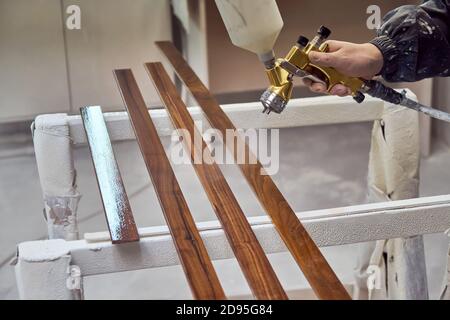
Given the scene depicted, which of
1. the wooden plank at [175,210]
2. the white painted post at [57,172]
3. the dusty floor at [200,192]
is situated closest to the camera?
the wooden plank at [175,210]

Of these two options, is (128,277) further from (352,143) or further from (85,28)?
(352,143)

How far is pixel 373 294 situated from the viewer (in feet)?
4.21

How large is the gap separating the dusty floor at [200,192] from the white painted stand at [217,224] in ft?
1.70

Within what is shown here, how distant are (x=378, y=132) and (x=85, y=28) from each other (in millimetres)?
959

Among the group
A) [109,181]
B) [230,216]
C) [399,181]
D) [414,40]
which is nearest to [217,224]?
[230,216]

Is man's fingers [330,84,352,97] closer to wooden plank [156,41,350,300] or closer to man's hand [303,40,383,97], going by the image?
man's hand [303,40,383,97]

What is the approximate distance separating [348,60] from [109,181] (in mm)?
321

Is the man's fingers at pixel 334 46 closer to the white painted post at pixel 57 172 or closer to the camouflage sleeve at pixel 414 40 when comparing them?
the camouflage sleeve at pixel 414 40

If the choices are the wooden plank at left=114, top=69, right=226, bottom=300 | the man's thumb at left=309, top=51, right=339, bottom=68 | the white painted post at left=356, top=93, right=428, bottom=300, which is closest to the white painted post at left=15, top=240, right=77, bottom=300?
the wooden plank at left=114, top=69, right=226, bottom=300

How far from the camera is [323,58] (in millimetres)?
748

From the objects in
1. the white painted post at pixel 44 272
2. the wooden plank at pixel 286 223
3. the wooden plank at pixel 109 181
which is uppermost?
the wooden plank at pixel 286 223

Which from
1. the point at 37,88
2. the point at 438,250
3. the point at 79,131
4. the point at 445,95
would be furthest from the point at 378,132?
the point at 37,88

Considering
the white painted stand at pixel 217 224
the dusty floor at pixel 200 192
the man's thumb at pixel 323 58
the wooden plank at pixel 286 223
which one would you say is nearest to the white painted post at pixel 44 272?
the white painted stand at pixel 217 224

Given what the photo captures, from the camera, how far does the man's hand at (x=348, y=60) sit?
0.75 metres
